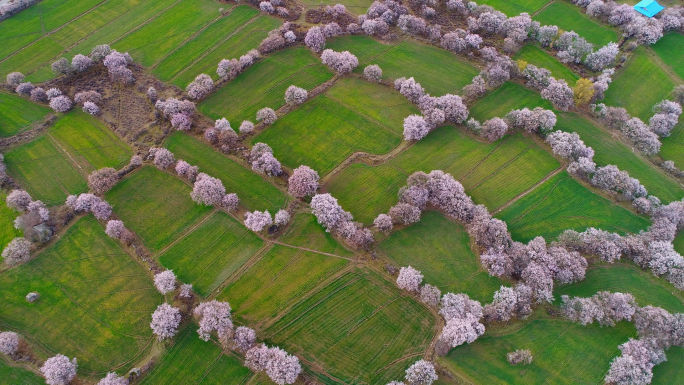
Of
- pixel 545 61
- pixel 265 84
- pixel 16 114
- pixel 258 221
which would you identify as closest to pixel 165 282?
pixel 258 221

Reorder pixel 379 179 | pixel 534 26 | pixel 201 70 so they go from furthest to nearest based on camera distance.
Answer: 1. pixel 534 26
2. pixel 201 70
3. pixel 379 179

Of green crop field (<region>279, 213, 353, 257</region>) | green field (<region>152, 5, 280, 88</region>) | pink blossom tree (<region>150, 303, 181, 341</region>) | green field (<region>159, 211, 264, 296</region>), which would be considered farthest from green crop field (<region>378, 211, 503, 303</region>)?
green field (<region>152, 5, 280, 88</region>)

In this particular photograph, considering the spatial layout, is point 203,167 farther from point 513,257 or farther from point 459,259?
point 513,257

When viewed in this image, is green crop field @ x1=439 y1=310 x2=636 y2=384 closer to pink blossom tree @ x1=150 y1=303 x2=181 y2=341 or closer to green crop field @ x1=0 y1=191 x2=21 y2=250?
pink blossom tree @ x1=150 y1=303 x2=181 y2=341

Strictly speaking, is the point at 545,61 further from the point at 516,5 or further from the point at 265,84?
the point at 265,84

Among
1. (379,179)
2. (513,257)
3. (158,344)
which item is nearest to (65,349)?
(158,344)
